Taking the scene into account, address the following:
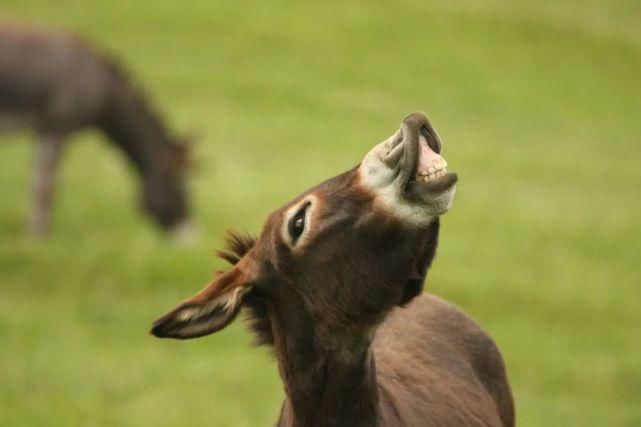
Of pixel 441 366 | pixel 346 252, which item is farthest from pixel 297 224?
pixel 441 366

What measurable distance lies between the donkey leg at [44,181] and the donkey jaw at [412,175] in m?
10.0

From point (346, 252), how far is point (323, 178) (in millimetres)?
13982

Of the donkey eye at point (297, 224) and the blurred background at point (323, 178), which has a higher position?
the donkey eye at point (297, 224)

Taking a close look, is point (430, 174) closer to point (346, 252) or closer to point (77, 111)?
point (346, 252)

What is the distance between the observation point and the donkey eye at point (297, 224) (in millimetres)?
3832

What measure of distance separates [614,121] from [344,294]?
22.3 metres

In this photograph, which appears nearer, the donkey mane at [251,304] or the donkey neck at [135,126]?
the donkey mane at [251,304]

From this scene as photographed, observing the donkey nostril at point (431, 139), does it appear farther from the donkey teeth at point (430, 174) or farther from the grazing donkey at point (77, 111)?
the grazing donkey at point (77, 111)

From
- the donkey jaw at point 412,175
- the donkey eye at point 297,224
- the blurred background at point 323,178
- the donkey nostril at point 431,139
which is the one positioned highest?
the donkey nostril at point 431,139

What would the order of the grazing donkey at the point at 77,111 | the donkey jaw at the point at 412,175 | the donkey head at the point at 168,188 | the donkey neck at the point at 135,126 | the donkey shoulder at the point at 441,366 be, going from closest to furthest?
the donkey jaw at the point at 412,175, the donkey shoulder at the point at 441,366, the grazing donkey at the point at 77,111, the donkey head at the point at 168,188, the donkey neck at the point at 135,126

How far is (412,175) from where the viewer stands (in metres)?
3.54

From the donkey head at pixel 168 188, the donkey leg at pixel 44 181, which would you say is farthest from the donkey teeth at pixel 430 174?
the donkey head at pixel 168 188

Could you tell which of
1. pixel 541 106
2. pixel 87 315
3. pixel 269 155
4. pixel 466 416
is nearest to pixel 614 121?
pixel 541 106

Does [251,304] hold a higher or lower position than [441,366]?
higher
